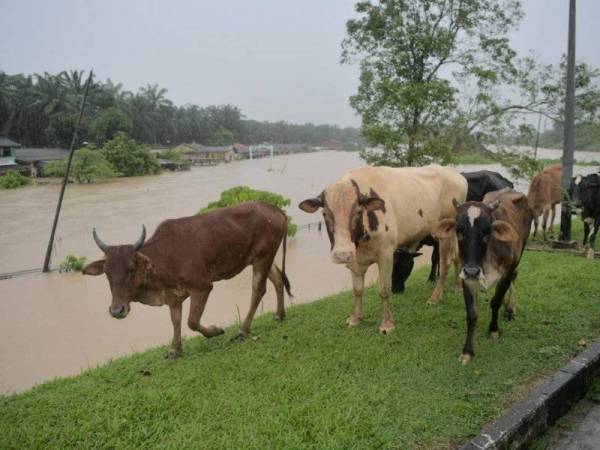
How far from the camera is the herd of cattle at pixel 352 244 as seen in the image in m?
3.92

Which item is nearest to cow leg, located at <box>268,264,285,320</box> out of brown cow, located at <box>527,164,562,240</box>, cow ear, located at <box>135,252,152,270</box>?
cow ear, located at <box>135,252,152,270</box>

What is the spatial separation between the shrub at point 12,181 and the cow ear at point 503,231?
37849mm

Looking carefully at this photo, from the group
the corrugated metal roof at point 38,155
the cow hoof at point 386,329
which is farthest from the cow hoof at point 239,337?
the corrugated metal roof at point 38,155

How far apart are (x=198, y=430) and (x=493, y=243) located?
2.67 meters

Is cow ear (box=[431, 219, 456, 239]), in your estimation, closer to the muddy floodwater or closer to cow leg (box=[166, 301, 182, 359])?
the muddy floodwater

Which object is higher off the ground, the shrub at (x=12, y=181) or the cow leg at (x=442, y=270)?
the cow leg at (x=442, y=270)

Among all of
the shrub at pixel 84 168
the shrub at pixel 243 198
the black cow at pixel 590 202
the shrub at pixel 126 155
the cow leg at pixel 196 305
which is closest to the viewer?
the cow leg at pixel 196 305

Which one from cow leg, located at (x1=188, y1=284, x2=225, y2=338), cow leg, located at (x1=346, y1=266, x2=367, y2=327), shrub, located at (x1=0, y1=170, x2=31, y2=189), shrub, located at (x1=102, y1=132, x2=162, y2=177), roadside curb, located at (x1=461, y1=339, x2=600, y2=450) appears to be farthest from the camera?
shrub, located at (x1=102, y1=132, x2=162, y2=177)

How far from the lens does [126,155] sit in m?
41.9

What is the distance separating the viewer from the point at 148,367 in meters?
4.27

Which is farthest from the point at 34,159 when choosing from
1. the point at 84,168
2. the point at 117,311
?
the point at 117,311

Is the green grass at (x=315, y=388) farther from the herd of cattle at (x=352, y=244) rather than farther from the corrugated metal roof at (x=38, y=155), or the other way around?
the corrugated metal roof at (x=38, y=155)

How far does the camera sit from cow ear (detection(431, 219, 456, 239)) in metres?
3.94

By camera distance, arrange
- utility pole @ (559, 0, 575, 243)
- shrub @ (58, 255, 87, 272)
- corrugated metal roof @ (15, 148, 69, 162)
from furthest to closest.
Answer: corrugated metal roof @ (15, 148, 69, 162), shrub @ (58, 255, 87, 272), utility pole @ (559, 0, 575, 243)
